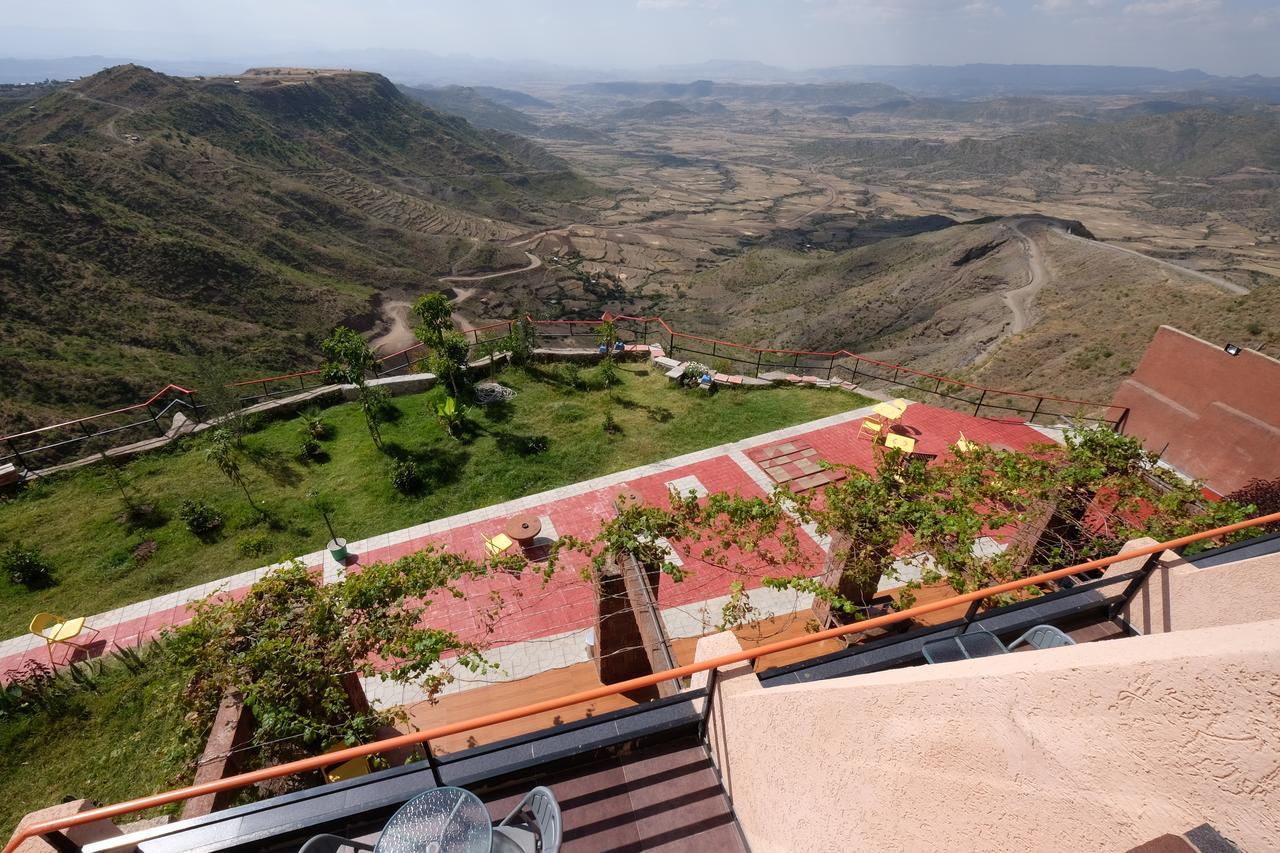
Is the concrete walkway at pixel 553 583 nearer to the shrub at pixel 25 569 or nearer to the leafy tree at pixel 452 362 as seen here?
the shrub at pixel 25 569

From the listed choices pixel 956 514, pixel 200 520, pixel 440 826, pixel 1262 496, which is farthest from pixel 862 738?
pixel 200 520

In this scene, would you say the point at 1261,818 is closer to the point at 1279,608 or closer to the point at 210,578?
the point at 1279,608

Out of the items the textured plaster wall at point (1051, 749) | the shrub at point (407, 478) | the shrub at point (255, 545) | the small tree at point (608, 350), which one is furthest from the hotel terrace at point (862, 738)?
the small tree at point (608, 350)

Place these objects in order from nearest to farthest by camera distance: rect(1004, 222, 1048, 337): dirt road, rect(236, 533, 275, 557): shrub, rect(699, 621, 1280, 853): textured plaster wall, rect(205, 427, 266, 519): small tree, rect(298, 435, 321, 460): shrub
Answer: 1. rect(699, 621, 1280, 853): textured plaster wall
2. rect(236, 533, 275, 557): shrub
3. rect(205, 427, 266, 519): small tree
4. rect(298, 435, 321, 460): shrub
5. rect(1004, 222, 1048, 337): dirt road

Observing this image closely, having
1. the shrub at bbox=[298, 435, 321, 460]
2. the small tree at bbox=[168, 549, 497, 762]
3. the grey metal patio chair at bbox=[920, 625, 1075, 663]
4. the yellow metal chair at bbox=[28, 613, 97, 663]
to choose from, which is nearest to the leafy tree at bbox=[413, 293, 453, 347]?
the shrub at bbox=[298, 435, 321, 460]

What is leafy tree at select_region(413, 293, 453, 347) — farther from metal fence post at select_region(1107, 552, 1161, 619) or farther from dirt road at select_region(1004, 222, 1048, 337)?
dirt road at select_region(1004, 222, 1048, 337)

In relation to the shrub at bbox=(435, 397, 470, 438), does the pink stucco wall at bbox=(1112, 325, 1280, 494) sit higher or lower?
higher

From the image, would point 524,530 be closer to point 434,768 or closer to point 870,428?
point 434,768
